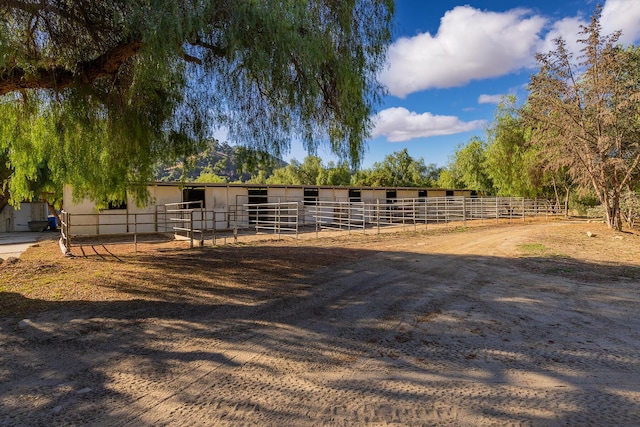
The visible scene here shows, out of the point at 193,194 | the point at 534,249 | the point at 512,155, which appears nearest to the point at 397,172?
the point at 512,155

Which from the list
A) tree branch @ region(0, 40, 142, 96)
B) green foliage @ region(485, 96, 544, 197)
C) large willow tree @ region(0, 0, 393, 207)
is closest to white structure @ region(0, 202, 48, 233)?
large willow tree @ region(0, 0, 393, 207)

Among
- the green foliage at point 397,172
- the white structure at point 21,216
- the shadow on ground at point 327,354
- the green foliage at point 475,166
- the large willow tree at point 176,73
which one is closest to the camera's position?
the shadow on ground at point 327,354

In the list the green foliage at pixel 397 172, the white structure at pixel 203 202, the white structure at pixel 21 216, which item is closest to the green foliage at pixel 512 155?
the white structure at pixel 203 202

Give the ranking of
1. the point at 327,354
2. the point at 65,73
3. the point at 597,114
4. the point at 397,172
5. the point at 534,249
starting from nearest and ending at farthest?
the point at 327,354 < the point at 65,73 < the point at 534,249 < the point at 597,114 < the point at 397,172

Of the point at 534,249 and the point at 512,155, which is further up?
the point at 512,155

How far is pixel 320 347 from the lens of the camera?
3.57 m

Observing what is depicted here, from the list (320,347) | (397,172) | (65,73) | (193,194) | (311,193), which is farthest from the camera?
(397,172)

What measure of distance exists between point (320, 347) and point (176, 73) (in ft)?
16.5

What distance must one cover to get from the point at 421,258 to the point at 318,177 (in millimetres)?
40571

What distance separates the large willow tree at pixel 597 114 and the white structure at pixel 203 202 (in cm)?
794

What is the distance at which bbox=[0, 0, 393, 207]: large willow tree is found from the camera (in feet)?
15.6

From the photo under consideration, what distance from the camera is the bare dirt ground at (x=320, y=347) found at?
2.45 metres

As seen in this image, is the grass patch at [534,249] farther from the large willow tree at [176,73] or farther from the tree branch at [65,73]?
the tree branch at [65,73]

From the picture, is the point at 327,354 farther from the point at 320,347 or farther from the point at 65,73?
the point at 65,73
